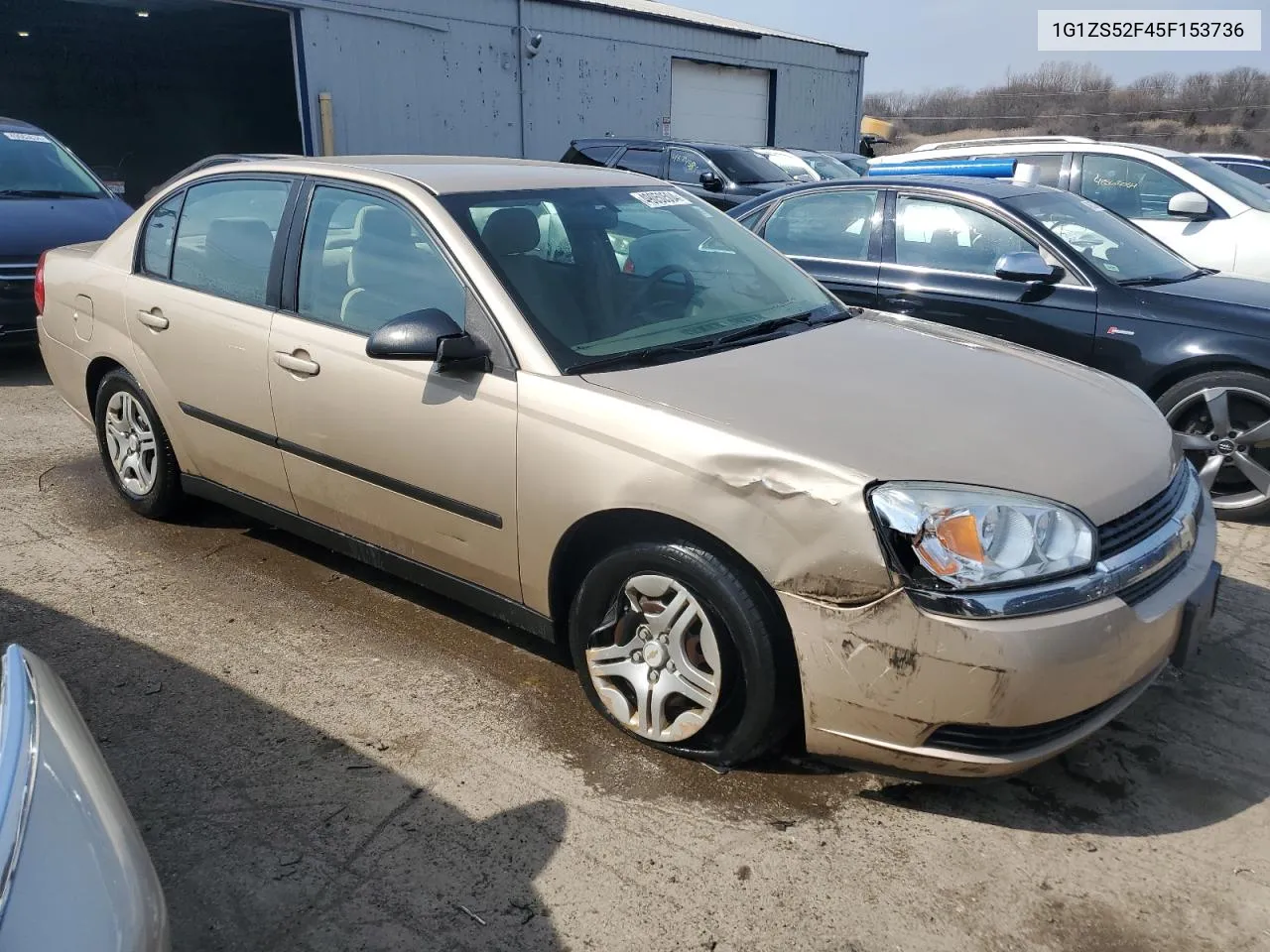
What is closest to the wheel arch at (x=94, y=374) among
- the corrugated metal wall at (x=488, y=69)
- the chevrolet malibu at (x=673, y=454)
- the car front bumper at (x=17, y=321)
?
the chevrolet malibu at (x=673, y=454)

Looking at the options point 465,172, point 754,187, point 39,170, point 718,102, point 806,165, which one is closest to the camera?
point 465,172

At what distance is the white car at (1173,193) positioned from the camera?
710 centimetres

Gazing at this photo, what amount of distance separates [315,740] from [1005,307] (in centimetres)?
402

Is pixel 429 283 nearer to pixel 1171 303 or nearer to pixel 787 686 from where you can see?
pixel 787 686

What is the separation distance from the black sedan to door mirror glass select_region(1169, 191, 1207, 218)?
1.61 metres

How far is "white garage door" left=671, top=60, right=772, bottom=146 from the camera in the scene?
22.7 metres

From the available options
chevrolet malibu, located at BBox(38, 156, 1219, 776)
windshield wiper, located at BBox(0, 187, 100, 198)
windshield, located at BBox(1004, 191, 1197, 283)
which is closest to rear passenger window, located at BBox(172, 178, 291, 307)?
chevrolet malibu, located at BBox(38, 156, 1219, 776)

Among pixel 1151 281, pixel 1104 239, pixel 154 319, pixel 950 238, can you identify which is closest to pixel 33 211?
pixel 154 319

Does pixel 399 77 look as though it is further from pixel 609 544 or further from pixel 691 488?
pixel 691 488

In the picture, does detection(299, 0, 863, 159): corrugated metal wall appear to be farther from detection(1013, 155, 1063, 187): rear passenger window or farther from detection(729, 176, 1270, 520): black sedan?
detection(729, 176, 1270, 520): black sedan

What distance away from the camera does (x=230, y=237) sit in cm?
401

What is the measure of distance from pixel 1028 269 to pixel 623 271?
8.62 ft

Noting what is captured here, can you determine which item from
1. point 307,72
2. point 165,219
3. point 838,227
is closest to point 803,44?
point 307,72

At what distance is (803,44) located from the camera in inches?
1003
